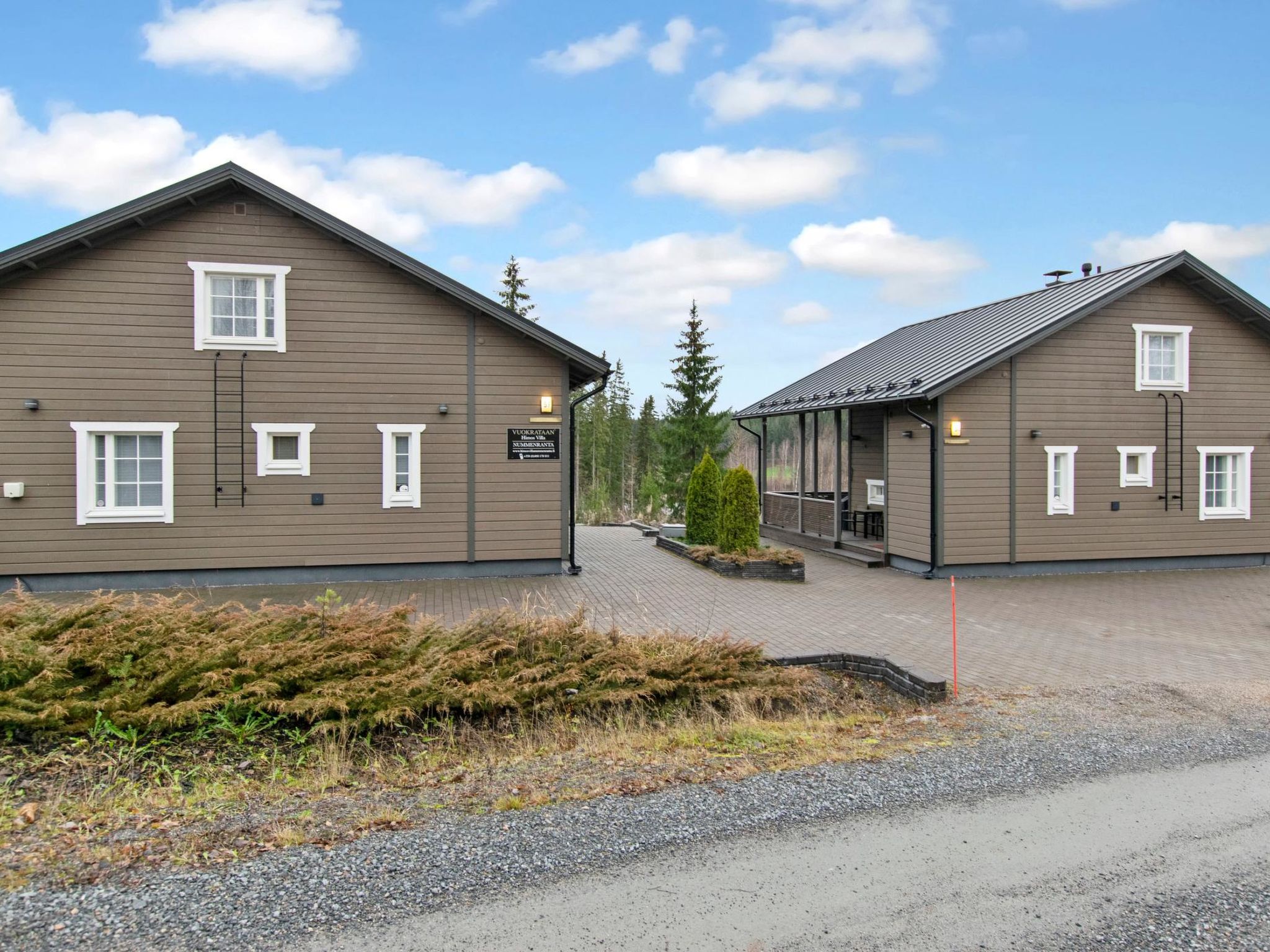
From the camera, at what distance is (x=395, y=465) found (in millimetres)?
13758

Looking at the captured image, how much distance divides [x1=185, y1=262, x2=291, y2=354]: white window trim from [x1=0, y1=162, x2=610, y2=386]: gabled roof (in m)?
0.91

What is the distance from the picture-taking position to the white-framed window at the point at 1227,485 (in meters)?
16.3

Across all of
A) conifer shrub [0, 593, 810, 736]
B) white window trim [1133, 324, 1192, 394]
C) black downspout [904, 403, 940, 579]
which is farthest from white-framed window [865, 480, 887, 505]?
conifer shrub [0, 593, 810, 736]

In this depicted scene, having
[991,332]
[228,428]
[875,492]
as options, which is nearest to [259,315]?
[228,428]

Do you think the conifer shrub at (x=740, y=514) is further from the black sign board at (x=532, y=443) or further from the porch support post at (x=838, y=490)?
the black sign board at (x=532, y=443)

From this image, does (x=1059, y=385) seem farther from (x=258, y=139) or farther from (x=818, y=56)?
(x=258, y=139)

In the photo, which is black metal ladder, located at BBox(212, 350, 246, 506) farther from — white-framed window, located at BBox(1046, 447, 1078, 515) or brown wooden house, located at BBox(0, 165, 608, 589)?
white-framed window, located at BBox(1046, 447, 1078, 515)

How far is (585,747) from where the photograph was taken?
6.29 metres

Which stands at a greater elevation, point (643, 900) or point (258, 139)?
point (258, 139)

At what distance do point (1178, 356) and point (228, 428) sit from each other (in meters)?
16.3

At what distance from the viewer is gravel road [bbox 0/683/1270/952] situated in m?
3.64

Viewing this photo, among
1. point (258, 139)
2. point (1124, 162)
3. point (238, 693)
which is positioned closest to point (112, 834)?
point (238, 693)

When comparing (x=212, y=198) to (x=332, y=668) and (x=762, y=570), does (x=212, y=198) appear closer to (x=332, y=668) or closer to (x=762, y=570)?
(x=332, y=668)

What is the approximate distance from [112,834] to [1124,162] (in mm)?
18170
